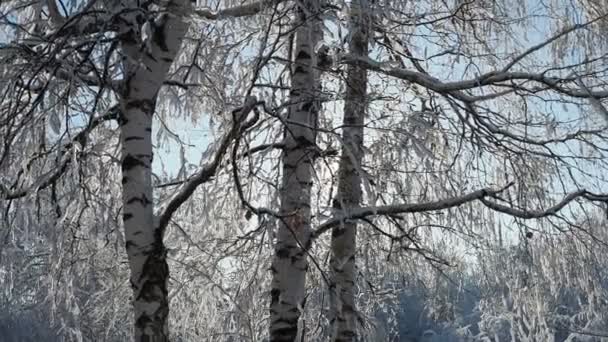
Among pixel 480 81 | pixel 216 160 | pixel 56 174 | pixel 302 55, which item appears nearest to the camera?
pixel 216 160

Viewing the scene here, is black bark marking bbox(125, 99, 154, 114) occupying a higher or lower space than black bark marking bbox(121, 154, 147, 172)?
higher

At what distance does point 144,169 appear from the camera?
10.6 ft

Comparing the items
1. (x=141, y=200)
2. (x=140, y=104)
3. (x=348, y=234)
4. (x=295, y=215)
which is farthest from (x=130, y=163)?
(x=348, y=234)

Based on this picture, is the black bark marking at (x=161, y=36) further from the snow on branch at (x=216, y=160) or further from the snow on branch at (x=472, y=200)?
the snow on branch at (x=472, y=200)

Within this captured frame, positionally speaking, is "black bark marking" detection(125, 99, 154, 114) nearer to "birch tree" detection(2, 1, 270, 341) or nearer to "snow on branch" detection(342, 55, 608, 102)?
"birch tree" detection(2, 1, 270, 341)

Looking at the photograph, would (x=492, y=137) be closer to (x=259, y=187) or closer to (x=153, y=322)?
(x=259, y=187)

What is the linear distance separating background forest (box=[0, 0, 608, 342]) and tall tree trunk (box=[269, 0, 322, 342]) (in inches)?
0.4

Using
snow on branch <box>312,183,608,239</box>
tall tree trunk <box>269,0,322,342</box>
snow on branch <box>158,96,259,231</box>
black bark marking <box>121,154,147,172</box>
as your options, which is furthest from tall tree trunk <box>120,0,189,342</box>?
snow on branch <box>312,183,608,239</box>

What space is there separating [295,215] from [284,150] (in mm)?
448

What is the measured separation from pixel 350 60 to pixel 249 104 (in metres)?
1.63

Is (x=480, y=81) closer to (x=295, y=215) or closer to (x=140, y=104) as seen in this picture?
(x=295, y=215)

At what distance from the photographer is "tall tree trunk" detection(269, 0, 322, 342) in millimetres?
3738

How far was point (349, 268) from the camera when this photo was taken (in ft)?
15.5

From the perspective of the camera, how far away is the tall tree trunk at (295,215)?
147 inches
